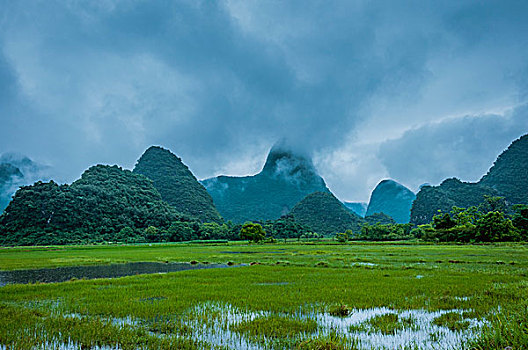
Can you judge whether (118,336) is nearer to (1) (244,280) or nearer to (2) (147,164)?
(1) (244,280)

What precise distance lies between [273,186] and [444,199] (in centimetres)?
8411

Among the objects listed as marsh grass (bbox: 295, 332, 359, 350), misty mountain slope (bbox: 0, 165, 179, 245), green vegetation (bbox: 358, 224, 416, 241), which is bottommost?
green vegetation (bbox: 358, 224, 416, 241)

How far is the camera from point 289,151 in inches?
6142

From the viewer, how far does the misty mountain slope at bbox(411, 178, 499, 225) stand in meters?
78.1

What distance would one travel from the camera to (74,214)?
54.5 m

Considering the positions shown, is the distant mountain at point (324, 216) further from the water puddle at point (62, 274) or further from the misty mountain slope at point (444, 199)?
the water puddle at point (62, 274)

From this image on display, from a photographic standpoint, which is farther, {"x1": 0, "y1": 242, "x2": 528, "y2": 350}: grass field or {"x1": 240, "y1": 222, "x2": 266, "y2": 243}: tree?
{"x1": 240, "y1": 222, "x2": 266, "y2": 243}: tree

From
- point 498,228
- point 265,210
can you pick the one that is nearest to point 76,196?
point 498,228

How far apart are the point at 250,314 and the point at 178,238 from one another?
56.3m

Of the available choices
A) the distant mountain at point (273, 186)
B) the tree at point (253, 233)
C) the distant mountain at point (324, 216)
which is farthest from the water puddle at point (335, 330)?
the distant mountain at point (273, 186)

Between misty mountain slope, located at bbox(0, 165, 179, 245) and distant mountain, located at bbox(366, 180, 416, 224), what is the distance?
130295 mm

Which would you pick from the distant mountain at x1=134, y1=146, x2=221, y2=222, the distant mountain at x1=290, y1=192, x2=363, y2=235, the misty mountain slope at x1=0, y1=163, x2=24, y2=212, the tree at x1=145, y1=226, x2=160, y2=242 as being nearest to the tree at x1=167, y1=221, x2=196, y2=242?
the tree at x1=145, y1=226, x2=160, y2=242

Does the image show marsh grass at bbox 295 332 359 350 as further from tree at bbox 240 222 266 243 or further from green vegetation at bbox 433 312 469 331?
tree at bbox 240 222 266 243

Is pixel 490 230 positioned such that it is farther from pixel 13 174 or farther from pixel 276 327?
pixel 13 174
